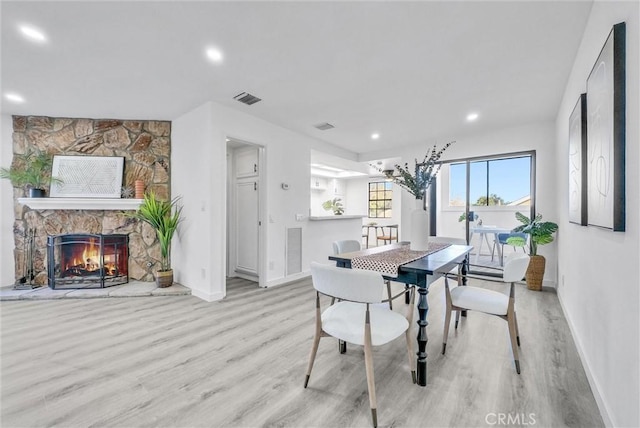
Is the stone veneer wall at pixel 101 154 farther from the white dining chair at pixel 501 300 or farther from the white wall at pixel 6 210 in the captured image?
the white dining chair at pixel 501 300

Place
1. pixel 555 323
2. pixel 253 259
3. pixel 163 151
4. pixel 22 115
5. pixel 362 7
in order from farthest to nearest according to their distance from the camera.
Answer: pixel 253 259, pixel 163 151, pixel 22 115, pixel 555 323, pixel 362 7

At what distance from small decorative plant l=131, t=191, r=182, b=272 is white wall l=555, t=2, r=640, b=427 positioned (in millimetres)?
4316

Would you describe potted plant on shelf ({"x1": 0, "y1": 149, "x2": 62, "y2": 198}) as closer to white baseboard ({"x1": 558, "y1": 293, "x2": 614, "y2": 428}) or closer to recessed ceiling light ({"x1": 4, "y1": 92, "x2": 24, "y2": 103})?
recessed ceiling light ({"x1": 4, "y1": 92, "x2": 24, "y2": 103})

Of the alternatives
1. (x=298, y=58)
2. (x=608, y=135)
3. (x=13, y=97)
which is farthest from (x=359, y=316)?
(x=13, y=97)

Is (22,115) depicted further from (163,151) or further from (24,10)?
(24,10)

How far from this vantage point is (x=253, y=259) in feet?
14.6

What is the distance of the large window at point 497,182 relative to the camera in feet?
15.5

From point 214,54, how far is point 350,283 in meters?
2.29

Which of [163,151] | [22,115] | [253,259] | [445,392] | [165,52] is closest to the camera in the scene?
[445,392]

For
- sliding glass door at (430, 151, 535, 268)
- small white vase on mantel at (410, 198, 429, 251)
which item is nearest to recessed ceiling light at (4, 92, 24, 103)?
small white vase on mantel at (410, 198, 429, 251)

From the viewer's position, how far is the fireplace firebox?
384 centimetres

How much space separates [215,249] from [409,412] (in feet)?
9.03

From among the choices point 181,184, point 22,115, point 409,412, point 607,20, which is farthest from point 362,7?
point 22,115

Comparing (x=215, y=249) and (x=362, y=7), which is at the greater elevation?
(x=362, y=7)
